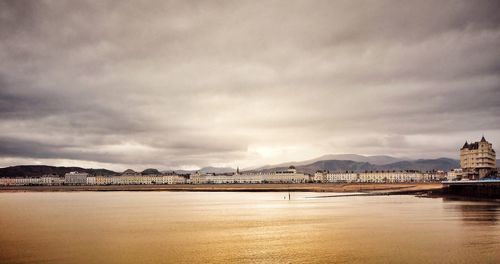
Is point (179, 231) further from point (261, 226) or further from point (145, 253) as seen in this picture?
point (145, 253)

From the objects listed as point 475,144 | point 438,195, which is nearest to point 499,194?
point 438,195

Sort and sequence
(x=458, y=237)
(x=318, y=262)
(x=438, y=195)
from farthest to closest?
(x=438, y=195) < (x=458, y=237) < (x=318, y=262)

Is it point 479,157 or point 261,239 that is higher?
point 479,157

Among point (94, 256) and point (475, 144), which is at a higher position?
point (475, 144)

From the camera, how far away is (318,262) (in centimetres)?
2852

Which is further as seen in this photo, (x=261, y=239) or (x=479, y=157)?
(x=479, y=157)

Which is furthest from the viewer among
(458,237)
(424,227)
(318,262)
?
(424,227)

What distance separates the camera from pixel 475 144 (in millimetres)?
160000

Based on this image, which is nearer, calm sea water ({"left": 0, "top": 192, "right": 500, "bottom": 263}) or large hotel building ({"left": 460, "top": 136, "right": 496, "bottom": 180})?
calm sea water ({"left": 0, "top": 192, "right": 500, "bottom": 263})

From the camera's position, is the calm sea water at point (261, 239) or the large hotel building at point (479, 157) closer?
the calm sea water at point (261, 239)

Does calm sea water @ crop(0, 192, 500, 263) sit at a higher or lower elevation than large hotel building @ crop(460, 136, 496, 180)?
lower

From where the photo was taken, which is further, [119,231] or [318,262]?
[119,231]

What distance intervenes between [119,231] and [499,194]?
68.4 metres

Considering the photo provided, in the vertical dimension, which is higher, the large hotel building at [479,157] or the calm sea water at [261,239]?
the large hotel building at [479,157]
